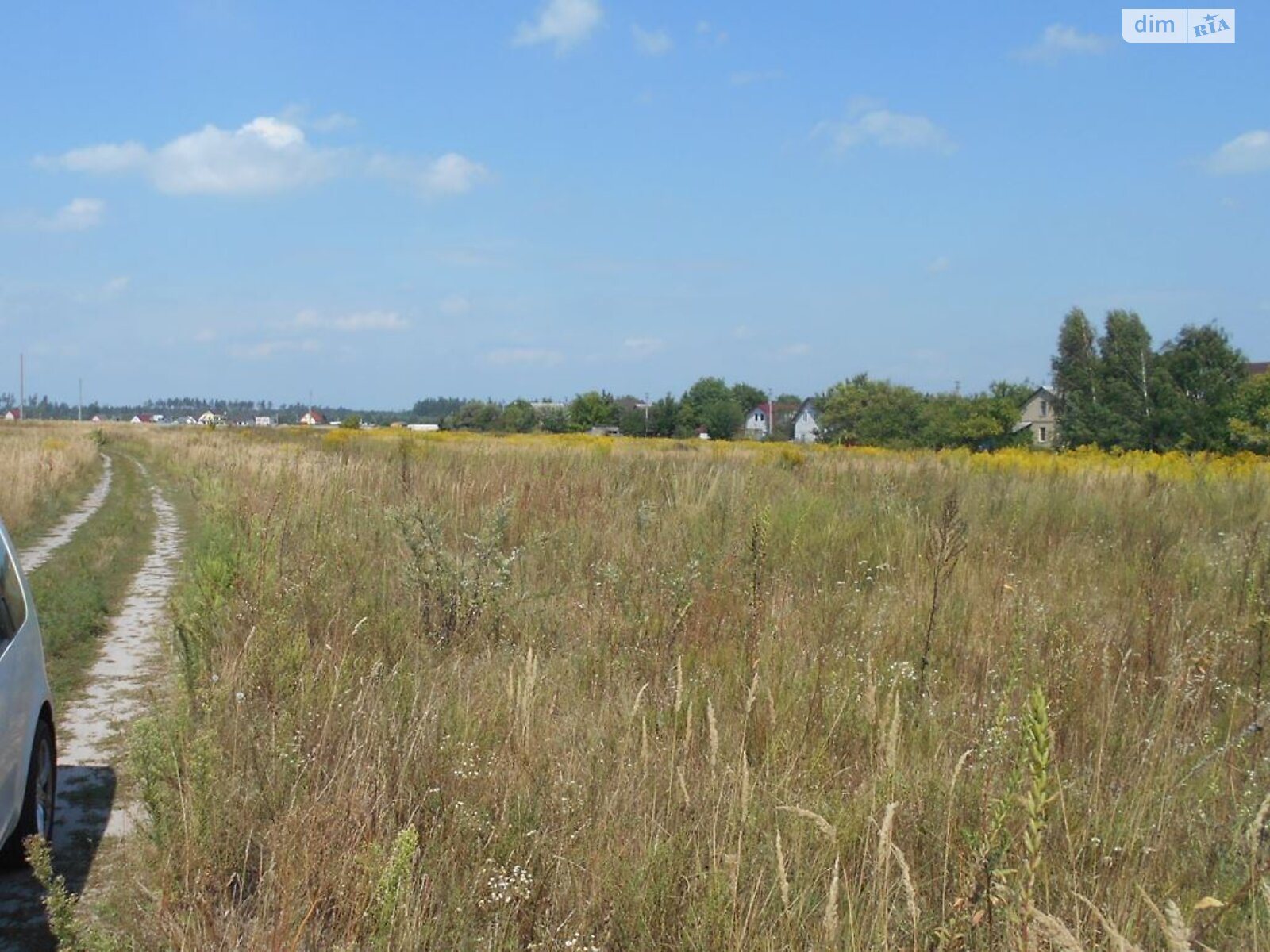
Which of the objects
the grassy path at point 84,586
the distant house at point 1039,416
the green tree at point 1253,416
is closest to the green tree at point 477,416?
the distant house at point 1039,416

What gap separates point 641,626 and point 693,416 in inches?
3655

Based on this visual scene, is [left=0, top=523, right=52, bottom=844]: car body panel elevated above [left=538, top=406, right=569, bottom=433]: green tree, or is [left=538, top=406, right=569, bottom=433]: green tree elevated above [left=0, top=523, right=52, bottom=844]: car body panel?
[left=538, top=406, right=569, bottom=433]: green tree

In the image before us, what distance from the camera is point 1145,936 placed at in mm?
2781

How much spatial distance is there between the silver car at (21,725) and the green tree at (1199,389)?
181 feet

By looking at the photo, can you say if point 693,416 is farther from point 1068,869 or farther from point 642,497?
point 1068,869

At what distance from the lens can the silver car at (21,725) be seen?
3436mm

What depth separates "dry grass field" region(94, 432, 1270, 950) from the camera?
8.88 feet

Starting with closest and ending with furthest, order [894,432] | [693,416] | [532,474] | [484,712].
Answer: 1. [484,712]
2. [532,474]
3. [894,432]
4. [693,416]

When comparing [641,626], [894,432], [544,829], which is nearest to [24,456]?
[641,626]

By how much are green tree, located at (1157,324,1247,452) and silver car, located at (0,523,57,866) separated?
2167 inches

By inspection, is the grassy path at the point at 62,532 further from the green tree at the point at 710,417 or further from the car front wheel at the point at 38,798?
the green tree at the point at 710,417

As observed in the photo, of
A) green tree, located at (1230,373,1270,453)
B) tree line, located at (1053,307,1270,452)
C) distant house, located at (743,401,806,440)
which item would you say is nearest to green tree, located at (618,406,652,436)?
distant house, located at (743,401,806,440)

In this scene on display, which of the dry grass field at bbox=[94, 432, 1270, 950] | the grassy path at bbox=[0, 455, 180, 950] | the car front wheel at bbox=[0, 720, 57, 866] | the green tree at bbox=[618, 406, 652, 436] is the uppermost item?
the green tree at bbox=[618, 406, 652, 436]

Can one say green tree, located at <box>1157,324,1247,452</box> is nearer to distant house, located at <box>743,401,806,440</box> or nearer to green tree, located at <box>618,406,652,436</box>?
green tree, located at <box>618,406,652,436</box>
